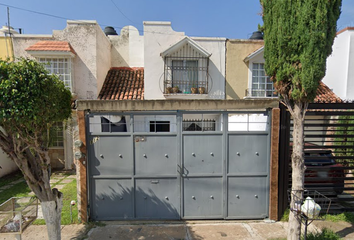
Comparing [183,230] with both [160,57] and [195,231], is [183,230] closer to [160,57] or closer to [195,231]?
[195,231]

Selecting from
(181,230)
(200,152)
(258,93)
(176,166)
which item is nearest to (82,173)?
(176,166)

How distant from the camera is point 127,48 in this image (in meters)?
11.3

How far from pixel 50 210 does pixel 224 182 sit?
384cm

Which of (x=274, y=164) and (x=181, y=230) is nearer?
(x=181, y=230)

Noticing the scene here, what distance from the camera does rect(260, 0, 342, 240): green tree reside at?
326cm

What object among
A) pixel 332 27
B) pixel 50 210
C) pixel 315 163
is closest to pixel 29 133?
pixel 50 210

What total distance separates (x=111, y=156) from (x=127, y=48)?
28.4 feet

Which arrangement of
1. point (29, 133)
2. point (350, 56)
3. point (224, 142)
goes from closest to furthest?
point (29, 133)
point (224, 142)
point (350, 56)

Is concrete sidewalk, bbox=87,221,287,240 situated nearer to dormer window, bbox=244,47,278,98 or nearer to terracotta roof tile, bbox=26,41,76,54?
dormer window, bbox=244,47,278,98

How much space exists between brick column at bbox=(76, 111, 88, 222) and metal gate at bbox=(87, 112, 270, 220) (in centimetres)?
14

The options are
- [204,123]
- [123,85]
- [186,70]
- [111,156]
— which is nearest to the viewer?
[111,156]

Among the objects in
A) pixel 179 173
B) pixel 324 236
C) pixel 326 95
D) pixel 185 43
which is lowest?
pixel 324 236

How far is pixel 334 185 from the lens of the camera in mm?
4898

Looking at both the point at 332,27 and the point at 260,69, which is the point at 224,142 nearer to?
the point at 332,27
